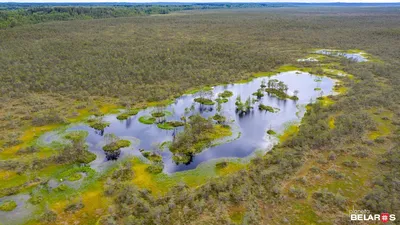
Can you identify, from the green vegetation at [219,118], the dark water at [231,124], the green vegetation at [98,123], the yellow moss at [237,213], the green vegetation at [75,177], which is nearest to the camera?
the yellow moss at [237,213]

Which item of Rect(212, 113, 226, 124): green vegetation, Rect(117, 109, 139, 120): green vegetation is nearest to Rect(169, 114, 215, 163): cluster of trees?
Rect(212, 113, 226, 124): green vegetation

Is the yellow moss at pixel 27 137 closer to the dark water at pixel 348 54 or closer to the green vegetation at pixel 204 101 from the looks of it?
the green vegetation at pixel 204 101

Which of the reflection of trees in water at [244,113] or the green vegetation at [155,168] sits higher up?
the reflection of trees in water at [244,113]

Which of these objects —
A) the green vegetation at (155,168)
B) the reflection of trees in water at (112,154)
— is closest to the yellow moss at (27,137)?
the reflection of trees in water at (112,154)

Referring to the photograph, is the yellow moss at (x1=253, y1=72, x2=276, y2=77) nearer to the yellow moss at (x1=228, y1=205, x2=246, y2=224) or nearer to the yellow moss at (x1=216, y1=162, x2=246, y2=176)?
the yellow moss at (x1=216, y1=162, x2=246, y2=176)

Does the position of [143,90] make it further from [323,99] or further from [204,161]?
[323,99]

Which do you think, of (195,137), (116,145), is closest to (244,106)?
(195,137)
